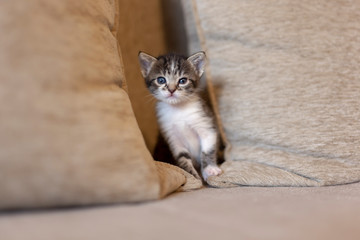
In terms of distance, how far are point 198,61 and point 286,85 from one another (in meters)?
0.41

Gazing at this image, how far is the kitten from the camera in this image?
1441mm

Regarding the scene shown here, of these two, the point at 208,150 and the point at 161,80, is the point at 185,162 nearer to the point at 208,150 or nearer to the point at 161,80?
the point at 208,150

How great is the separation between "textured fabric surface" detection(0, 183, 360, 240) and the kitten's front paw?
371 mm

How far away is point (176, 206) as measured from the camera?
81 cm

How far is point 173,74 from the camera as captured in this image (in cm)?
147

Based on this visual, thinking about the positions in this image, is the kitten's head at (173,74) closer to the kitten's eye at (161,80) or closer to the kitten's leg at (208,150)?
the kitten's eye at (161,80)

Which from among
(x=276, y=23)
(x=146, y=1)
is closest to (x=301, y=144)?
(x=276, y=23)

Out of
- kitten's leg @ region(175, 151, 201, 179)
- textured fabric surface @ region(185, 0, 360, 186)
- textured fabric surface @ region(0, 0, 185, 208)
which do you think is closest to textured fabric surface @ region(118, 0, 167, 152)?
kitten's leg @ region(175, 151, 201, 179)

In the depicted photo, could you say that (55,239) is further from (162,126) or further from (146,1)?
(146,1)

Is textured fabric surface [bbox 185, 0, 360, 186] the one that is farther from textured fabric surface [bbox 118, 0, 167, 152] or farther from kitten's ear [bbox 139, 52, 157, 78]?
textured fabric surface [bbox 118, 0, 167, 152]

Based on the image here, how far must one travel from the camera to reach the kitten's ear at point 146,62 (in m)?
1.46

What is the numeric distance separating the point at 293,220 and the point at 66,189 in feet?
1.69

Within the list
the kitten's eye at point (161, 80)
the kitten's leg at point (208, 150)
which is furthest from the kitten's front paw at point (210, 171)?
the kitten's eye at point (161, 80)

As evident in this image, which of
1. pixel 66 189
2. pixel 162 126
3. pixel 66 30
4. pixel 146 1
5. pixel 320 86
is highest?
pixel 146 1
